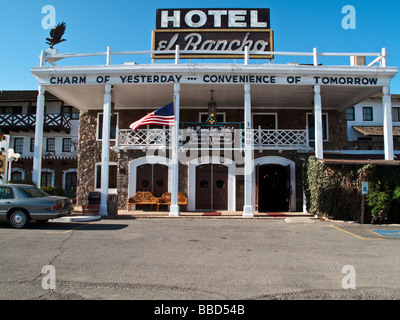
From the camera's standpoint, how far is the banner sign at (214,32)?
1609 cm

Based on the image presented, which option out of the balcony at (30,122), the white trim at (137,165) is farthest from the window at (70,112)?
Result: the white trim at (137,165)

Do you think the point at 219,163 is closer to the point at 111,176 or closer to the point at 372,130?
the point at 111,176

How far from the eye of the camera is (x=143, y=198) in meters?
15.8

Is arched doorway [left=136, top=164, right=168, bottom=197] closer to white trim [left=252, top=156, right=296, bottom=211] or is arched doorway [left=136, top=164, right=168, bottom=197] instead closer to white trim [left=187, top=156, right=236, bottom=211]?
white trim [left=187, top=156, right=236, bottom=211]

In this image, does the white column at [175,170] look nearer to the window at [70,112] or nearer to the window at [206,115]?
the window at [206,115]

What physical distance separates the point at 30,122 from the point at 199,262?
87.3 ft

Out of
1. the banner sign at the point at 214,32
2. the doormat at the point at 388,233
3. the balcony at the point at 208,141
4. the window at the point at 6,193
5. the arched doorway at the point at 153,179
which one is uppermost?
the banner sign at the point at 214,32

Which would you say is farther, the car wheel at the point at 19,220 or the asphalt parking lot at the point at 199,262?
the car wheel at the point at 19,220

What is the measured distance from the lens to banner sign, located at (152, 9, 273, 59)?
16094mm

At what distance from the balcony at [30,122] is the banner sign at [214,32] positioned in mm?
15332

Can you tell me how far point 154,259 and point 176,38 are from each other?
41.4ft

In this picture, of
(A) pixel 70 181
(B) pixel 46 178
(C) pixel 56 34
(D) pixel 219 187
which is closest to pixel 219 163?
(D) pixel 219 187
